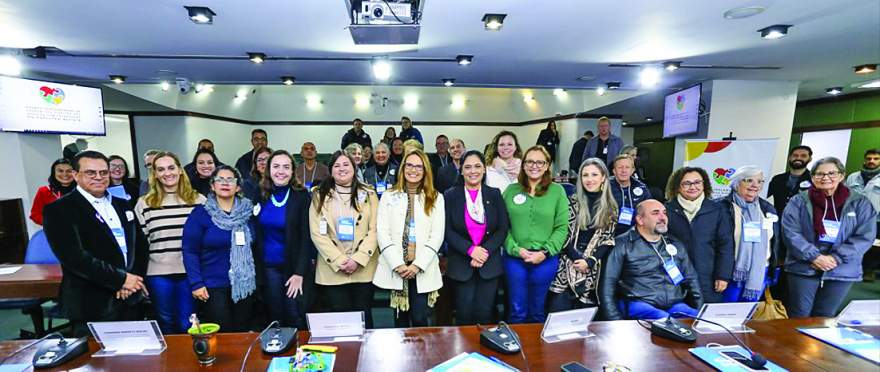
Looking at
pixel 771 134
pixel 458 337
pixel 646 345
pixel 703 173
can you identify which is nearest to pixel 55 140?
pixel 458 337

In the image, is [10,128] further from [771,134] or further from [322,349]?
[771,134]

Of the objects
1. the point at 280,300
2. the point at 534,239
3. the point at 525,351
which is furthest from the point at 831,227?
the point at 280,300

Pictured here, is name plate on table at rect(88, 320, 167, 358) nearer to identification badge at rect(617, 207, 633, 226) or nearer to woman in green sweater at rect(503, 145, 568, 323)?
woman in green sweater at rect(503, 145, 568, 323)

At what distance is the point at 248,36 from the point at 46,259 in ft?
7.39

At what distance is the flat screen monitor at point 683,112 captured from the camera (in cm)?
535

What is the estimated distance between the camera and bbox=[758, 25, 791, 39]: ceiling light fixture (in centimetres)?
296

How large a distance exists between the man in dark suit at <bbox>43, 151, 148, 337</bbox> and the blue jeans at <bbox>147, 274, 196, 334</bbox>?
0.10m

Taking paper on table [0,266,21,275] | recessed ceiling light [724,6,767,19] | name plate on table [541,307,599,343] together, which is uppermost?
recessed ceiling light [724,6,767,19]

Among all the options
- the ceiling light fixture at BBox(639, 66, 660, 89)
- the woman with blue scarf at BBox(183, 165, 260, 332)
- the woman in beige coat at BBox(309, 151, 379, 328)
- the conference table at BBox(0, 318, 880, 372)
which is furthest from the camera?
the ceiling light fixture at BBox(639, 66, 660, 89)

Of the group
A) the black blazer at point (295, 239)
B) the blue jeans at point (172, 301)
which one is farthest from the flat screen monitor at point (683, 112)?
the blue jeans at point (172, 301)

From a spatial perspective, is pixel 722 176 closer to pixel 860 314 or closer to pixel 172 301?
pixel 860 314

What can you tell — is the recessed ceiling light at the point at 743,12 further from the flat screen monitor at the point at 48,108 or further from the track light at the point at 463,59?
the flat screen monitor at the point at 48,108

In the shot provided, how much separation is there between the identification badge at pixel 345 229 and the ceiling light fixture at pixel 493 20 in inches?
72.6

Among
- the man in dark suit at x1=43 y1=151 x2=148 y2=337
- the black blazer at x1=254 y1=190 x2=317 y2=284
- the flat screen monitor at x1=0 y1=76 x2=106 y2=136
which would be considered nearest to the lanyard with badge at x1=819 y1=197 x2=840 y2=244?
the black blazer at x1=254 y1=190 x2=317 y2=284
